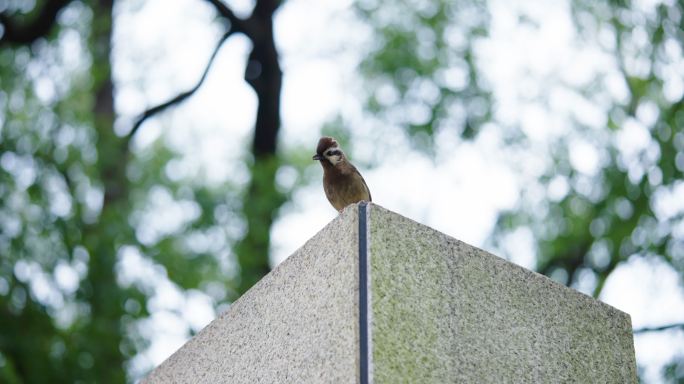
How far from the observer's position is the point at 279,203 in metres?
11.0

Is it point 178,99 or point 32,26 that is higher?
point 32,26

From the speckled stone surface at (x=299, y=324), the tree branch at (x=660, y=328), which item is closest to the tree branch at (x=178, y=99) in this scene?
the tree branch at (x=660, y=328)

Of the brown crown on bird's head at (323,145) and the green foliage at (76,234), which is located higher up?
the brown crown on bird's head at (323,145)

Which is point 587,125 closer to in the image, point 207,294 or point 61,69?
point 207,294

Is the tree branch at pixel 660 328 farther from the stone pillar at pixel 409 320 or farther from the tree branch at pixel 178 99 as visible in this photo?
the stone pillar at pixel 409 320

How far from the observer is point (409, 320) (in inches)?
116

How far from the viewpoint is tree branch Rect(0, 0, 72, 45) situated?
1048 cm

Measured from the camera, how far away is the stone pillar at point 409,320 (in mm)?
2881

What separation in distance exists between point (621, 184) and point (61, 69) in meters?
6.02

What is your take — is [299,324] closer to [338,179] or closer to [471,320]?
[471,320]

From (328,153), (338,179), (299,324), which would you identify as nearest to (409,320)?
(299,324)

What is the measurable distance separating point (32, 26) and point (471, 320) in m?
8.69

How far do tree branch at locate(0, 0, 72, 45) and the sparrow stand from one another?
21.6 ft

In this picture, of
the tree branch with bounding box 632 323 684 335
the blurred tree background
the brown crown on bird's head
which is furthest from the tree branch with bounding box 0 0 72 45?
the tree branch with bounding box 632 323 684 335
